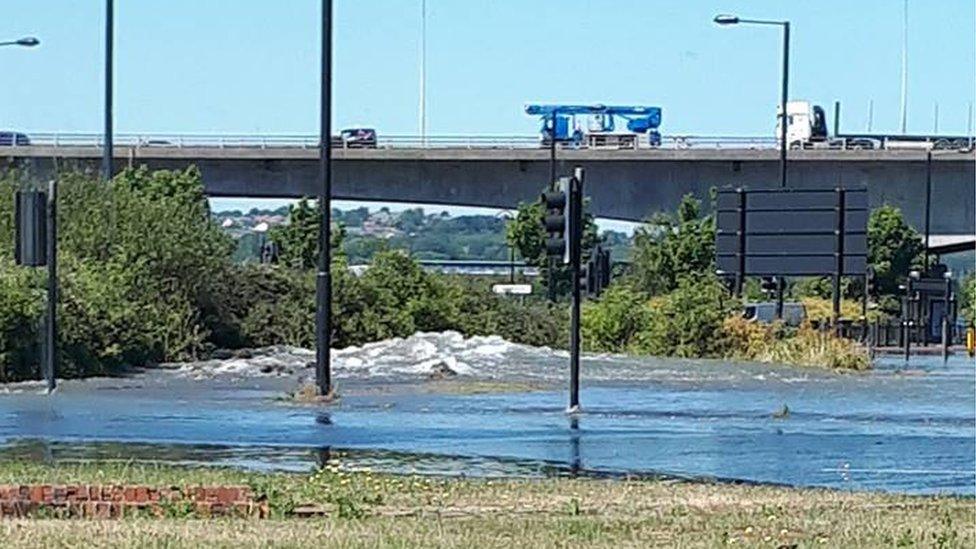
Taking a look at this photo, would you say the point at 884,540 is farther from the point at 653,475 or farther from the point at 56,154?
the point at 56,154

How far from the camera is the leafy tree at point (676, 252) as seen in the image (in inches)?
2616

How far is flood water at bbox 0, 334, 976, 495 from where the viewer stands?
63.6 ft

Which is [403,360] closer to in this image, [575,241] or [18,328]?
[18,328]

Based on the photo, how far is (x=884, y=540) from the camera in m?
12.3

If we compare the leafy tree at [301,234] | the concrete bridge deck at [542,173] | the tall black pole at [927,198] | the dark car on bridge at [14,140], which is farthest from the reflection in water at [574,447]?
the dark car on bridge at [14,140]

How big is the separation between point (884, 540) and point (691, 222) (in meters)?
56.0

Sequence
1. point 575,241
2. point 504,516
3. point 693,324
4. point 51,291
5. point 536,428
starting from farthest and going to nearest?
point 693,324
point 51,291
point 575,241
point 536,428
point 504,516

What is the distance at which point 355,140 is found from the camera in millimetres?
81812

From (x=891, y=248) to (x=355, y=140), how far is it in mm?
20464

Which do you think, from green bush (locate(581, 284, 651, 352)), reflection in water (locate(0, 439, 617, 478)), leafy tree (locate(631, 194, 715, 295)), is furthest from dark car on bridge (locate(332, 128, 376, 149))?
reflection in water (locate(0, 439, 617, 478))

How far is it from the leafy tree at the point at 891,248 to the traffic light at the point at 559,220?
49.0 m

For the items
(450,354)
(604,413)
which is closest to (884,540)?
(604,413)

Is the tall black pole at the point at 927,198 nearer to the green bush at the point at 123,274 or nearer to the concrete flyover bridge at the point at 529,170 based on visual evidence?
the concrete flyover bridge at the point at 529,170

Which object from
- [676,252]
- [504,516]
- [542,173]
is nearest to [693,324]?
[676,252]
